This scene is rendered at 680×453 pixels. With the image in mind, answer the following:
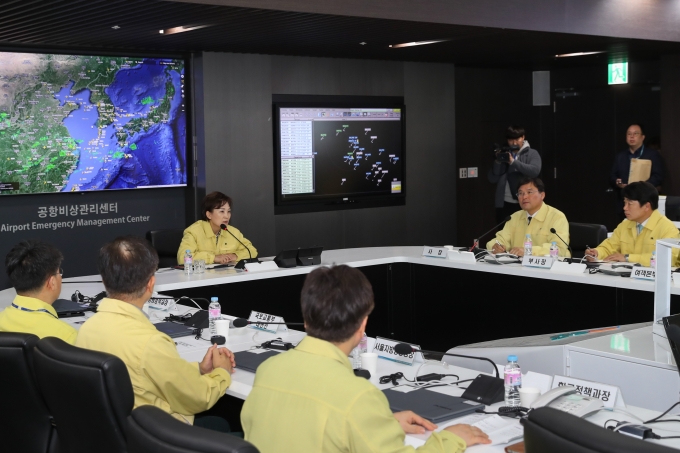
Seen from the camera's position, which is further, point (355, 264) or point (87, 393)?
point (355, 264)

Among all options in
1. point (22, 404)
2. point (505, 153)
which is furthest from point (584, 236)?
point (22, 404)

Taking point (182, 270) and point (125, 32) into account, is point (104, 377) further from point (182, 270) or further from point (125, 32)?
point (125, 32)

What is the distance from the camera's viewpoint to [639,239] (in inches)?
204

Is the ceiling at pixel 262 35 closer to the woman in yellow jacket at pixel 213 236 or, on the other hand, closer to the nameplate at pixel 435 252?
the woman in yellow jacket at pixel 213 236

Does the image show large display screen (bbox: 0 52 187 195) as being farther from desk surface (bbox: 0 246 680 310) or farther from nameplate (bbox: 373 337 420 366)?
nameplate (bbox: 373 337 420 366)

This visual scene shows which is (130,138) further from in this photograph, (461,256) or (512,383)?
(512,383)

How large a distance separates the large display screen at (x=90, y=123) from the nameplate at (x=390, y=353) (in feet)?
13.9

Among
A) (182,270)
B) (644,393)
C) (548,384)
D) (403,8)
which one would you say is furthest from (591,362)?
(403,8)

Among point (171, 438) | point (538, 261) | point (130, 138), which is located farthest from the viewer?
point (130, 138)

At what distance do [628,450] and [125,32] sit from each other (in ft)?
17.5

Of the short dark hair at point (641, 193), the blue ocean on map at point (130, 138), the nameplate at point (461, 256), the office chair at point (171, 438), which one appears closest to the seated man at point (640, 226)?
the short dark hair at point (641, 193)

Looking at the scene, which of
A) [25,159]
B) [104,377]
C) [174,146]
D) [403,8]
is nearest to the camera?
[104,377]

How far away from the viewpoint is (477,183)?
9.98 meters

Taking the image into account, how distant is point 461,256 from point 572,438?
3.99 meters
